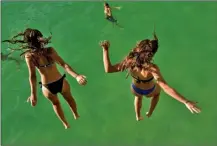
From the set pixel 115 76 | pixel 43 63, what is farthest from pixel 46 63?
pixel 115 76

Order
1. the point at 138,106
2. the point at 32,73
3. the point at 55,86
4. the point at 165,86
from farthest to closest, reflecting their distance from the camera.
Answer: the point at 138,106 < the point at 55,86 < the point at 32,73 < the point at 165,86

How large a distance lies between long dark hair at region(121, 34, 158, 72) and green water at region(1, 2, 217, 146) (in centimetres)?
209

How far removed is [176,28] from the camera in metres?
7.90

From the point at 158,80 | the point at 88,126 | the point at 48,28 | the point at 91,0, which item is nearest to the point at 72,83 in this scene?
the point at 88,126

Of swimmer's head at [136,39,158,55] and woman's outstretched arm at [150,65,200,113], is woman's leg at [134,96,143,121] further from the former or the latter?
swimmer's head at [136,39,158,55]

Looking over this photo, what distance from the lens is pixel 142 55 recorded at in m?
4.78

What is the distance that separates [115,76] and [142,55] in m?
2.64

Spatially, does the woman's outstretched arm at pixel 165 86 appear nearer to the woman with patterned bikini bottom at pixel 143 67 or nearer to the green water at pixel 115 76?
the woman with patterned bikini bottom at pixel 143 67

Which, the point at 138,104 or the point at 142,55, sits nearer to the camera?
the point at 142,55

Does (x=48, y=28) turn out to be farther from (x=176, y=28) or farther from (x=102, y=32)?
(x=176, y=28)

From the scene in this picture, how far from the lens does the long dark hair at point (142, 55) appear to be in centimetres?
476

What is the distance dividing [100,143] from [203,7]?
370 cm

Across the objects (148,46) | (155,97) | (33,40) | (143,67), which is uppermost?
(33,40)

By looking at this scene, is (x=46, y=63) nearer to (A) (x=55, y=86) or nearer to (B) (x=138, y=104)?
(A) (x=55, y=86)
